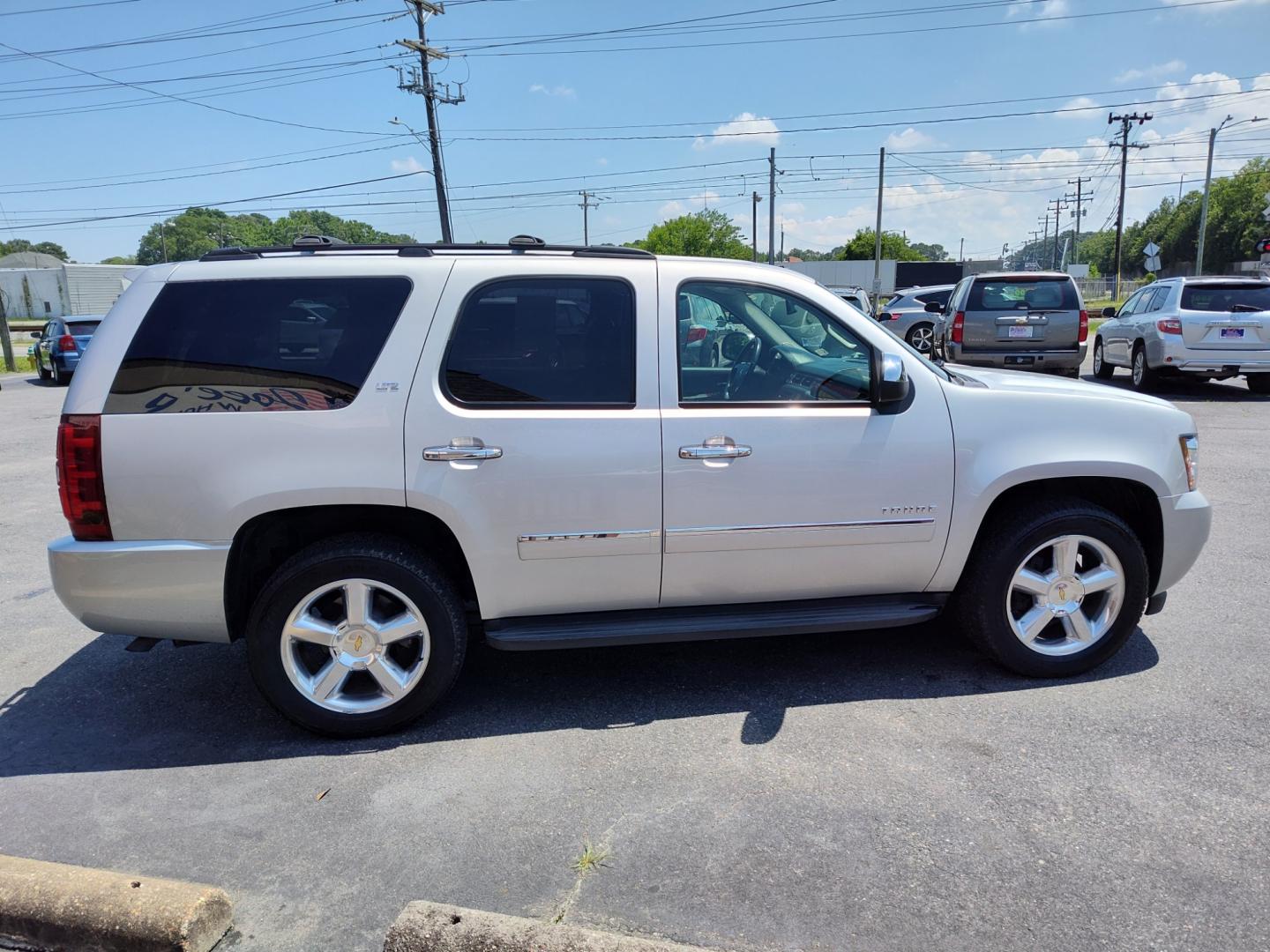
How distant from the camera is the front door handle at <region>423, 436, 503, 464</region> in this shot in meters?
3.48

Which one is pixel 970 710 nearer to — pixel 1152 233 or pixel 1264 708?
pixel 1264 708

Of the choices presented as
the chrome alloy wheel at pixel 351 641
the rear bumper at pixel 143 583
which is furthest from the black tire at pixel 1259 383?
the rear bumper at pixel 143 583

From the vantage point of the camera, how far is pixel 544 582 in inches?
145

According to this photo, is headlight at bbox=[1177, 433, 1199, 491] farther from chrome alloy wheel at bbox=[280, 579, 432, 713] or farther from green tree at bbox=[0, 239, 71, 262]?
green tree at bbox=[0, 239, 71, 262]

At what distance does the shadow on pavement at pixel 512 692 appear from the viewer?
12.0 feet

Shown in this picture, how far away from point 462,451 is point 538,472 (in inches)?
12.0

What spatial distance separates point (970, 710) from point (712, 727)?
111cm

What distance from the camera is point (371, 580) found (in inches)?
139

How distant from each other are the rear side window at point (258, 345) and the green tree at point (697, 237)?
78397 mm

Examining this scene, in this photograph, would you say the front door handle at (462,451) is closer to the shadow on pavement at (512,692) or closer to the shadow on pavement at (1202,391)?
the shadow on pavement at (512,692)

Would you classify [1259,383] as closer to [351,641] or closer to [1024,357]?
[1024,357]

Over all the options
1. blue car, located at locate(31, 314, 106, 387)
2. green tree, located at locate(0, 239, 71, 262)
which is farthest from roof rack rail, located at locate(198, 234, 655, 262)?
green tree, located at locate(0, 239, 71, 262)

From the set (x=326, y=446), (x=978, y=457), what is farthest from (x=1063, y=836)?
(x=326, y=446)

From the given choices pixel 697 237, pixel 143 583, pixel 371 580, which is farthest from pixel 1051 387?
pixel 697 237
